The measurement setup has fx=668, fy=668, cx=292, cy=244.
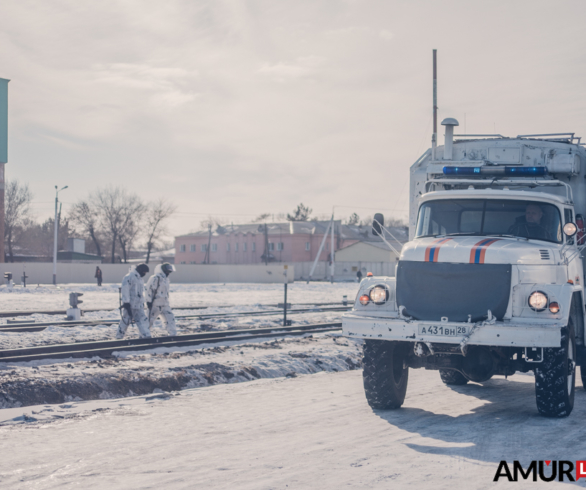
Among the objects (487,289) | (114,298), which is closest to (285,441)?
(487,289)

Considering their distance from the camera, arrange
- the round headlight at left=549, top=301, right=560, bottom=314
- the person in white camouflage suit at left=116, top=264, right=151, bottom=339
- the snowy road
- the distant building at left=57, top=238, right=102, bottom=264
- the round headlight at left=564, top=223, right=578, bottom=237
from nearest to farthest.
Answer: the snowy road < the round headlight at left=549, top=301, right=560, bottom=314 < the round headlight at left=564, top=223, right=578, bottom=237 < the person in white camouflage suit at left=116, top=264, right=151, bottom=339 < the distant building at left=57, top=238, right=102, bottom=264

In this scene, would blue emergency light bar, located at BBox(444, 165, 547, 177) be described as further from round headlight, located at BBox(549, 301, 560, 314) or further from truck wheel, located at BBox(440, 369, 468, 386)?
truck wheel, located at BBox(440, 369, 468, 386)

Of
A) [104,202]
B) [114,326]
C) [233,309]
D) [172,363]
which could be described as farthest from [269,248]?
[172,363]

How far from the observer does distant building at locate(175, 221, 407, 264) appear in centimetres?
9400

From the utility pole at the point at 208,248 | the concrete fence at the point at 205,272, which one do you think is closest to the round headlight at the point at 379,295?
the concrete fence at the point at 205,272

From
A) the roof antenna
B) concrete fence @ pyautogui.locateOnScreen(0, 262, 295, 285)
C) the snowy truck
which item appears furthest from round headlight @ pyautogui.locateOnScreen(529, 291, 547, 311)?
concrete fence @ pyautogui.locateOnScreen(0, 262, 295, 285)

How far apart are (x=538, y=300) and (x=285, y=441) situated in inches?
115

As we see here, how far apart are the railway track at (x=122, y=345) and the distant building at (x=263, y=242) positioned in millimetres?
73355

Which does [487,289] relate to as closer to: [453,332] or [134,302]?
[453,332]

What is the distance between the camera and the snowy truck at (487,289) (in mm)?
6824

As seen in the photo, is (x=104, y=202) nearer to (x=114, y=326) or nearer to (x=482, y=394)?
(x=114, y=326)

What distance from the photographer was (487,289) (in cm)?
688

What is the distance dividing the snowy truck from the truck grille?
1cm

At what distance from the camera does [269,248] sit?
95.9 meters
